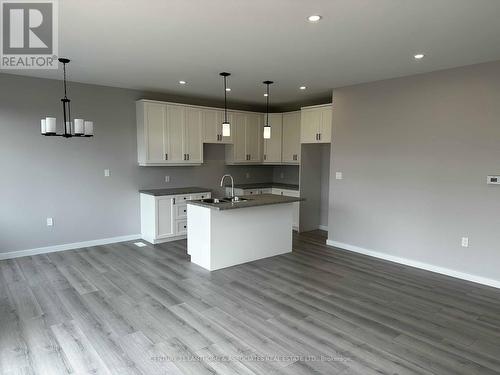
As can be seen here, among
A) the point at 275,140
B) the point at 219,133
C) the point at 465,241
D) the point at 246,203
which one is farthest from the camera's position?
the point at 275,140

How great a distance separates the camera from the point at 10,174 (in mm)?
4766

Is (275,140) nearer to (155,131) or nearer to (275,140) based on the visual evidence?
(275,140)

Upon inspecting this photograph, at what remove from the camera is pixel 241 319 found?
3.15 m

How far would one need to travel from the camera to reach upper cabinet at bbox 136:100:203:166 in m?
5.73

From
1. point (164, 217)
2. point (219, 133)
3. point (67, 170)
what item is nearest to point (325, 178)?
point (219, 133)

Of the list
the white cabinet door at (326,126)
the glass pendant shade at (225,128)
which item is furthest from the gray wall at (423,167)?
the glass pendant shade at (225,128)

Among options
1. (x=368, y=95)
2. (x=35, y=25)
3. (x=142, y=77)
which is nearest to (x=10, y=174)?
(x=142, y=77)

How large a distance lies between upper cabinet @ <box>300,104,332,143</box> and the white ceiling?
97 cm

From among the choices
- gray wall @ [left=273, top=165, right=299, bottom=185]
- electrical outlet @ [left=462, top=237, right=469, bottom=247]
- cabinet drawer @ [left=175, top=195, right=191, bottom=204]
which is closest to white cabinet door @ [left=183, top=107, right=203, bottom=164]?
cabinet drawer @ [left=175, top=195, right=191, bottom=204]

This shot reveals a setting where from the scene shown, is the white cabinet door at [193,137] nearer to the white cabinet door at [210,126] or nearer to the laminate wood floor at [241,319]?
the white cabinet door at [210,126]

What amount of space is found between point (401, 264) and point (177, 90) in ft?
15.3

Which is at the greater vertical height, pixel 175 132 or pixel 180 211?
pixel 175 132

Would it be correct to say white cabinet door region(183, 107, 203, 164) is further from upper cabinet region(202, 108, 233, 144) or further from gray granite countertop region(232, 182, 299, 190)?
gray granite countertop region(232, 182, 299, 190)

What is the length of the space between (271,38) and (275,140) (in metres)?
4.09
